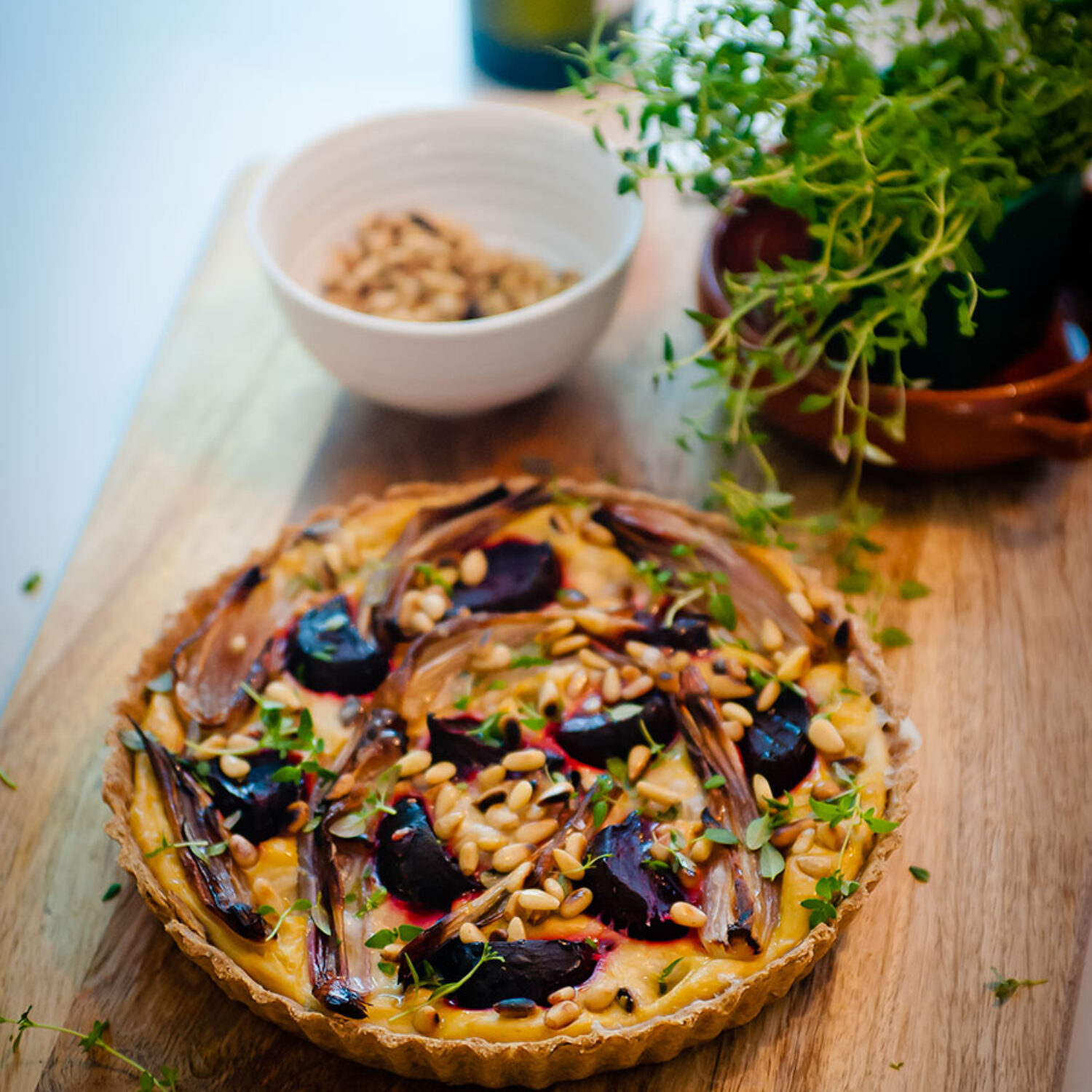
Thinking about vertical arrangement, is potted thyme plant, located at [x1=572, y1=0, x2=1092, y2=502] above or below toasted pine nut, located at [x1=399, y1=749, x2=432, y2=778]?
above

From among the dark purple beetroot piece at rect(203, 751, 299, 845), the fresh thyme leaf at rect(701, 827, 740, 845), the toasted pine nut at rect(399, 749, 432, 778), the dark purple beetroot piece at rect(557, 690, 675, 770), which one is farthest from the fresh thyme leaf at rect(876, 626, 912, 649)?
the dark purple beetroot piece at rect(203, 751, 299, 845)

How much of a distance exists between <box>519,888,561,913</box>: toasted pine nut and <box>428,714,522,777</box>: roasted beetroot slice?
11.3 inches

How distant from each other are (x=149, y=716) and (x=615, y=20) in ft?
8.88

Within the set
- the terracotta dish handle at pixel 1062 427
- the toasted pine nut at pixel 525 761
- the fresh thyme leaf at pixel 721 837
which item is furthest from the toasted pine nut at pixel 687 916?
the terracotta dish handle at pixel 1062 427

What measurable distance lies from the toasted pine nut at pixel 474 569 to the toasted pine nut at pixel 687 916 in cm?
82

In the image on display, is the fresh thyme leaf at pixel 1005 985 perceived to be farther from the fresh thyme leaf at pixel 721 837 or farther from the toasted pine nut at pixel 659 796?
the toasted pine nut at pixel 659 796

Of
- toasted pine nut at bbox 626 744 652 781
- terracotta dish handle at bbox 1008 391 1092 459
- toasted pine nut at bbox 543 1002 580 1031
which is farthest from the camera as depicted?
terracotta dish handle at bbox 1008 391 1092 459

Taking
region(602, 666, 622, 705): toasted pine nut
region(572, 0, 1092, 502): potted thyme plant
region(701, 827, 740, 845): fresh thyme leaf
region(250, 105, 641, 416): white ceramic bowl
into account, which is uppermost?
region(572, 0, 1092, 502): potted thyme plant

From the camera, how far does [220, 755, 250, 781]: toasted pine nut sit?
2.09m

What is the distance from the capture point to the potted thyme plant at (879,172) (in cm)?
214

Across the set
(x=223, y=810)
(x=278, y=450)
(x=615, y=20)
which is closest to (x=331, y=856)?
(x=223, y=810)

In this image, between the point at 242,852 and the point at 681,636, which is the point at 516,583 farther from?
the point at 242,852

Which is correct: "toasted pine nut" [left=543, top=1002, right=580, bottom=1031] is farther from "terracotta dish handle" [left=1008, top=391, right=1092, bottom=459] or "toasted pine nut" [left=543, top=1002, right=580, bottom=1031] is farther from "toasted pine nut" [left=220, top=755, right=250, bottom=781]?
"terracotta dish handle" [left=1008, top=391, right=1092, bottom=459]

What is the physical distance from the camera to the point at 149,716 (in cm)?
219
